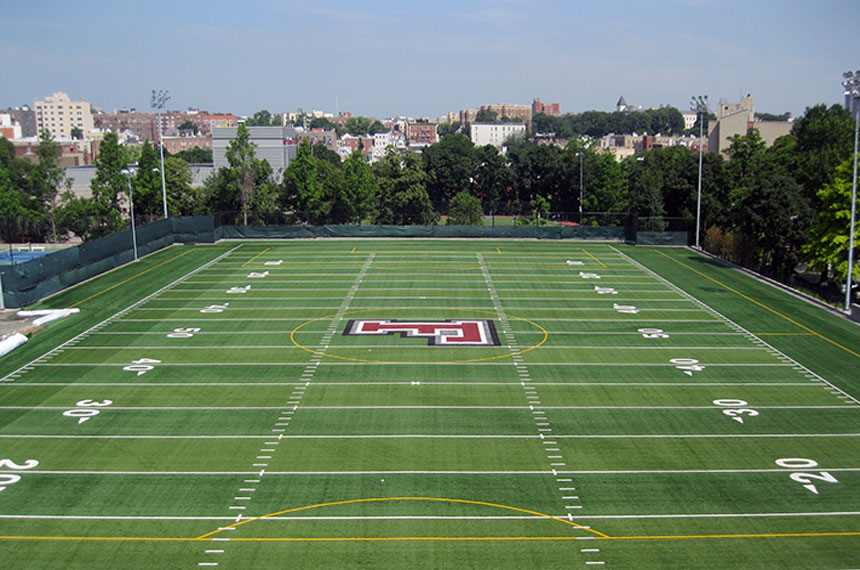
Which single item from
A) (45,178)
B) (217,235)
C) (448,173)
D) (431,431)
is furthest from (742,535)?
(448,173)

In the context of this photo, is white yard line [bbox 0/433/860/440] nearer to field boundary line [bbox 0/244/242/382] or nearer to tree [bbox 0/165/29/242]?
field boundary line [bbox 0/244/242/382]

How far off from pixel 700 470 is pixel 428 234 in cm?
3800

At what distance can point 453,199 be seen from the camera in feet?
221

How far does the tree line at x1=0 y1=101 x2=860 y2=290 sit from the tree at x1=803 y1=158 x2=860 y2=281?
3475 mm

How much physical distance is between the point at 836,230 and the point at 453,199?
35113 millimetres

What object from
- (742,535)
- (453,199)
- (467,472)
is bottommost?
(742,535)

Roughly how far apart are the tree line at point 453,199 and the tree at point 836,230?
347 centimetres

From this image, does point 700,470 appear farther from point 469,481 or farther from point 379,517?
point 379,517

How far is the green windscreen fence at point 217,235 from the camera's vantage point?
38.4m

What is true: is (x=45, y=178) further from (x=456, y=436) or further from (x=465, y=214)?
(x=456, y=436)

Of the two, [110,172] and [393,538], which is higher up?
[110,172]

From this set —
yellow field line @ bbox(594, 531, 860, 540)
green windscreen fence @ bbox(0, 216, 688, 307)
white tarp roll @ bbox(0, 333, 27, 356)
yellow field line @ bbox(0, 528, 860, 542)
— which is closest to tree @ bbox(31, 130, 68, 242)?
green windscreen fence @ bbox(0, 216, 688, 307)

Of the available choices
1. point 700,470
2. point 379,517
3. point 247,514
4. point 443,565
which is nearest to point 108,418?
point 247,514

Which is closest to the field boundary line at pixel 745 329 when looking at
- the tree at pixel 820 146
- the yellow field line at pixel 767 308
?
the yellow field line at pixel 767 308
